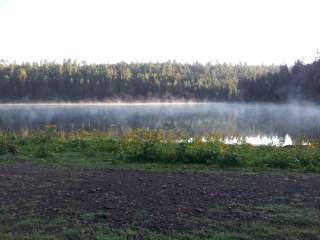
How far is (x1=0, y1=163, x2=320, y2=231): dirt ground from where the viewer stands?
6226 mm

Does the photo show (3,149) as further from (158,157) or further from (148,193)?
(148,193)

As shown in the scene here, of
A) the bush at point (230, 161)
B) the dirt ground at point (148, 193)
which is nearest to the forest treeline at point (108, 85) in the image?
Result: the bush at point (230, 161)

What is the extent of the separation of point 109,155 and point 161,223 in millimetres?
6969

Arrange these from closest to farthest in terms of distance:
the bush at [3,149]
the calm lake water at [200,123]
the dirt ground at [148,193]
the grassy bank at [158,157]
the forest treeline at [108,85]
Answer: the dirt ground at [148,193] → the grassy bank at [158,157] → the bush at [3,149] → the calm lake water at [200,123] → the forest treeline at [108,85]

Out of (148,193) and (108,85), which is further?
(108,85)

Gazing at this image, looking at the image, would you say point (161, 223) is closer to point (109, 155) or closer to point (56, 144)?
point (109, 155)

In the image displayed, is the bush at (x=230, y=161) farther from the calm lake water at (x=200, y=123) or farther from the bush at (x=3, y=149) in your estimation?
the calm lake water at (x=200, y=123)

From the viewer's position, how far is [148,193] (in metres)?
7.44

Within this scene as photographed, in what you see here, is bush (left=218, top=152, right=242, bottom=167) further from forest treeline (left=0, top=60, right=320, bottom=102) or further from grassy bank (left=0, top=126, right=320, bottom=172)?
forest treeline (left=0, top=60, right=320, bottom=102)

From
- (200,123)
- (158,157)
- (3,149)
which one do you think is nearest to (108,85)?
(200,123)

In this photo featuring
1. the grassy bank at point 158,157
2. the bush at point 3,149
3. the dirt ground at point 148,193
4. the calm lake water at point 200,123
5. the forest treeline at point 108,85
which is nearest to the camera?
the dirt ground at point 148,193

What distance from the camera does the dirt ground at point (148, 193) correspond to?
6226mm

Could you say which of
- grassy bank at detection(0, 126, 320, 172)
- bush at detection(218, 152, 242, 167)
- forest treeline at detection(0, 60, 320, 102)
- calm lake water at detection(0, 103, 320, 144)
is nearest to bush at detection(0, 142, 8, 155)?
grassy bank at detection(0, 126, 320, 172)

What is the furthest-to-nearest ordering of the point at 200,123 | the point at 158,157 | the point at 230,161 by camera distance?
the point at 200,123
the point at 158,157
the point at 230,161
